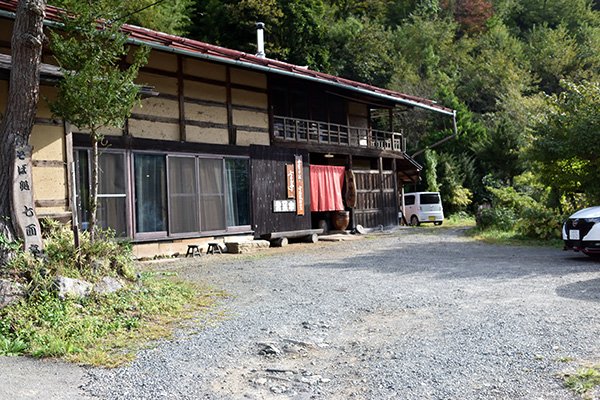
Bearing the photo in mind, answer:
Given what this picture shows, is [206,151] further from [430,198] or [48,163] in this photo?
[430,198]

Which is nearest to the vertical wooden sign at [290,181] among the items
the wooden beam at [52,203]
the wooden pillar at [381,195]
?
the wooden pillar at [381,195]

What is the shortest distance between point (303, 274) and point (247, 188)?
579cm

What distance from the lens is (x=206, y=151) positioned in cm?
1356

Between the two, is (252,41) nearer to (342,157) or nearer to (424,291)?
(342,157)

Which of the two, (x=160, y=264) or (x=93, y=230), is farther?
(x=160, y=264)

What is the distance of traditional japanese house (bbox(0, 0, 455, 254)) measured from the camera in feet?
34.1

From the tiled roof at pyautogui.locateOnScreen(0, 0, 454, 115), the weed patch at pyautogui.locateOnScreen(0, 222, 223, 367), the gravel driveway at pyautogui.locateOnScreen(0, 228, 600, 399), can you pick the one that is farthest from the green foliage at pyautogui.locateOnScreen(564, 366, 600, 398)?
the tiled roof at pyautogui.locateOnScreen(0, 0, 454, 115)

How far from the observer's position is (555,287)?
24.9ft

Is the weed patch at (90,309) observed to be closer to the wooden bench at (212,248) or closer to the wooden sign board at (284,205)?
the wooden bench at (212,248)

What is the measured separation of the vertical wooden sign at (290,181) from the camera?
1614 centimetres

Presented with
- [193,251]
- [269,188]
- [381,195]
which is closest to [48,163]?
[193,251]

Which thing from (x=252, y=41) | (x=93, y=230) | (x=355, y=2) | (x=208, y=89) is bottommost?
(x=93, y=230)

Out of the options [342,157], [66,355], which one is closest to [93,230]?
[66,355]

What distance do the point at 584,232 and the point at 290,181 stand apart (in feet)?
27.1
